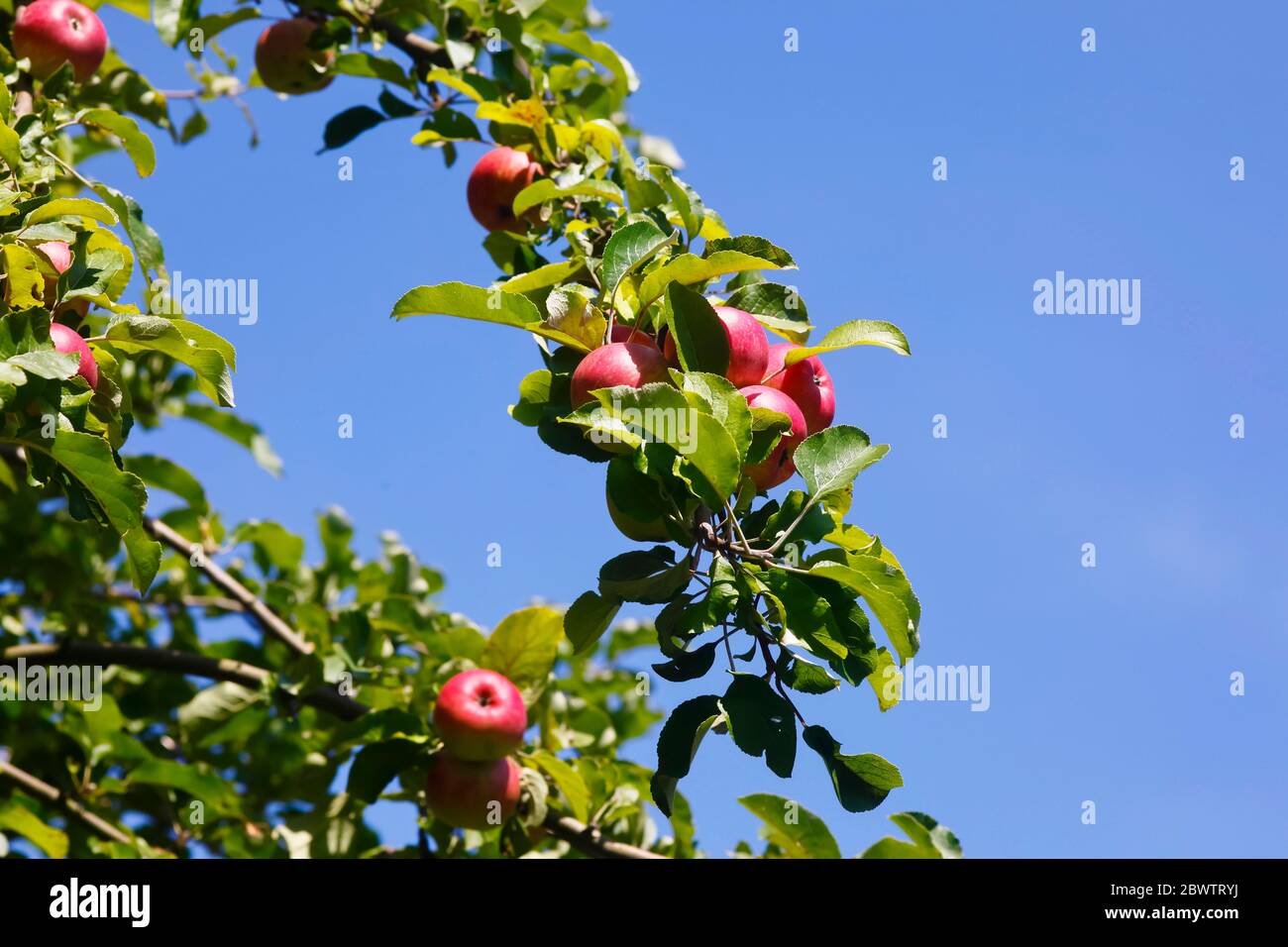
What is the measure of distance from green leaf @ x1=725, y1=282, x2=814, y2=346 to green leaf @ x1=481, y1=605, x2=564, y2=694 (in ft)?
3.72

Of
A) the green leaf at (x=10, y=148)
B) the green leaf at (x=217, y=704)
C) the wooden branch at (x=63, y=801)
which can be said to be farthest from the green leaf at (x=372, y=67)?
the wooden branch at (x=63, y=801)

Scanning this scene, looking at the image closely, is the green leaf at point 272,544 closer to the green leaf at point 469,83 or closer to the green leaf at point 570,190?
the green leaf at point 469,83

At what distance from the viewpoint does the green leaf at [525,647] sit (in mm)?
2752

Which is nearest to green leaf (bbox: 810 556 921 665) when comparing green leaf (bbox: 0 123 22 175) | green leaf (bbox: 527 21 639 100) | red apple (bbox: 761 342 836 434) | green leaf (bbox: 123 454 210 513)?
red apple (bbox: 761 342 836 434)

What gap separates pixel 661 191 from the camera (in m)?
2.17

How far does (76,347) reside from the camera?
5.48 ft

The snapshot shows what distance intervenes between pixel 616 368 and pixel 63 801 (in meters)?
2.23

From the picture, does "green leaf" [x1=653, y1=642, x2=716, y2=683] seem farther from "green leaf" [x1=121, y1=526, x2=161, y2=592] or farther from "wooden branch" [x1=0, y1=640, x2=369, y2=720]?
"wooden branch" [x1=0, y1=640, x2=369, y2=720]

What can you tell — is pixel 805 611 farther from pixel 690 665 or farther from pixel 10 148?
pixel 10 148

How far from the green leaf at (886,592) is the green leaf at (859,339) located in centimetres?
31
